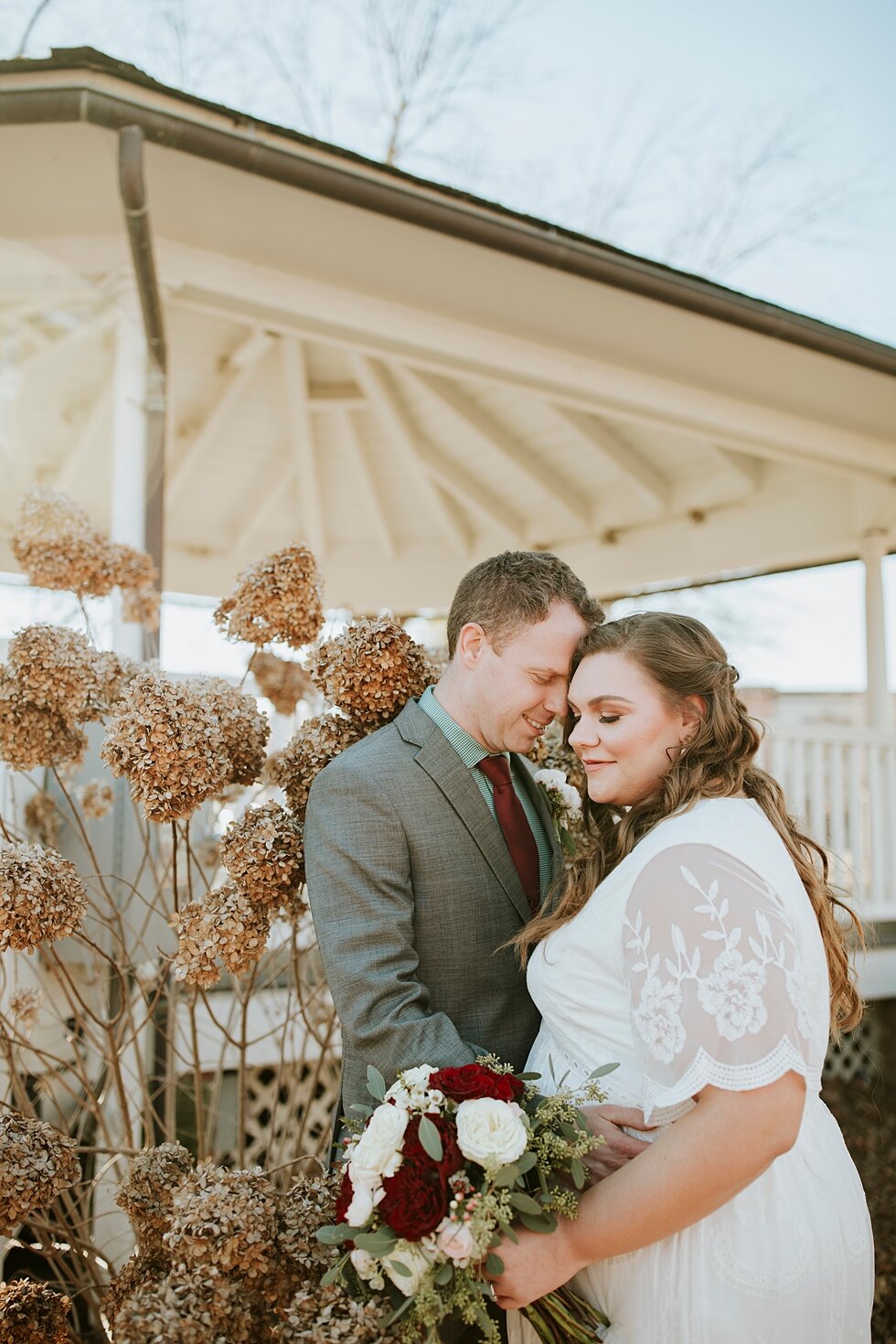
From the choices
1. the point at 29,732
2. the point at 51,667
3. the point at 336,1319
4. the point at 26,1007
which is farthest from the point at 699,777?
the point at 26,1007

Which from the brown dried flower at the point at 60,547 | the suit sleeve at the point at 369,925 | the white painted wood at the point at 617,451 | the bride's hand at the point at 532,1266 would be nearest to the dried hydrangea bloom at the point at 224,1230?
the suit sleeve at the point at 369,925

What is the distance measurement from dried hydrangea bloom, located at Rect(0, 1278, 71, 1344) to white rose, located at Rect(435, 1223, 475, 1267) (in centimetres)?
123

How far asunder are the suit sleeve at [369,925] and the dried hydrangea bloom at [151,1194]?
0.64m

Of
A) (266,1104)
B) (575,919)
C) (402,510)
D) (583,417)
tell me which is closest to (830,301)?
(583,417)

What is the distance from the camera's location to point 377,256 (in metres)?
5.04

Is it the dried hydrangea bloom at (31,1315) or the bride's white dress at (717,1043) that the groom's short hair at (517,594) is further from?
the dried hydrangea bloom at (31,1315)

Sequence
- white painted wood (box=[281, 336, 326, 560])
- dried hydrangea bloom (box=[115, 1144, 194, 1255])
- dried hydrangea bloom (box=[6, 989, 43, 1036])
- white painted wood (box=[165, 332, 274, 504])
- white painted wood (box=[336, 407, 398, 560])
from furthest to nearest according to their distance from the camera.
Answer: white painted wood (box=[336, 407, 398, 560])
white painted wood (box=[281, 336, 326, 560])
white painted wood (box=[165, 332, 274, 504])
dried hydrangea bloom (box=[6, 989, 43, 1036])
dried hydrangea bloom (box=[115, 1144, 194, 1255])

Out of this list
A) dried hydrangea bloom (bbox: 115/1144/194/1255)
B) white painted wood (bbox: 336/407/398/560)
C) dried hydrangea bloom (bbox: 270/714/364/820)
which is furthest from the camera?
white painted wood (bbox: 336/407/398/560)

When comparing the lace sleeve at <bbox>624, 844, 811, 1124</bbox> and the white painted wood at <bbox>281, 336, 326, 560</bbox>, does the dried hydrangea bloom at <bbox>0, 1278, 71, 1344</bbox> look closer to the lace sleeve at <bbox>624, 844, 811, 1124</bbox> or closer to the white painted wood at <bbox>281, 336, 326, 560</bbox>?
the lace sleeve at <bbox>624, 844, 811, 1124</bbox>

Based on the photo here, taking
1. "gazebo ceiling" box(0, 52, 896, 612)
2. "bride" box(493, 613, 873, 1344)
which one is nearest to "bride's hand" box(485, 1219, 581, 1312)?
"bride" box(493, 613, 873, 1344)

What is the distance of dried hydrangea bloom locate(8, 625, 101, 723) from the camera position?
2.44 metres

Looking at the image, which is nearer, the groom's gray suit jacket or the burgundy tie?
the groom's gray suit jacket

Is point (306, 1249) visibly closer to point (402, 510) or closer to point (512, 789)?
point (512, 789)

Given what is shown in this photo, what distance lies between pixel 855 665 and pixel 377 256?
13970 millimetres
